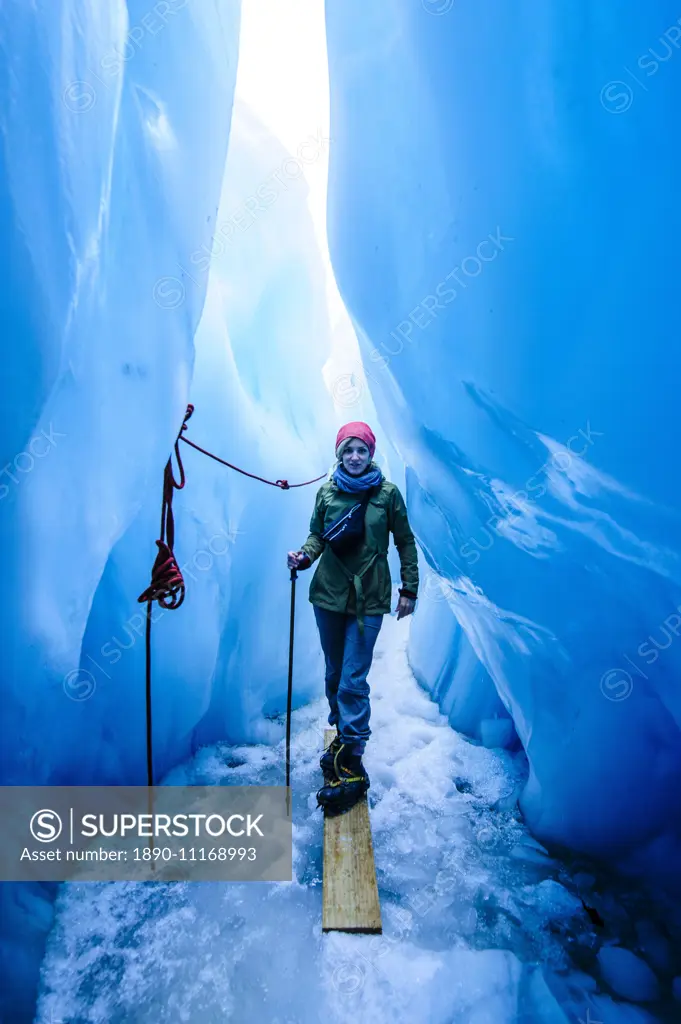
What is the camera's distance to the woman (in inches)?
83.7

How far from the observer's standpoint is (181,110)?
2.45m

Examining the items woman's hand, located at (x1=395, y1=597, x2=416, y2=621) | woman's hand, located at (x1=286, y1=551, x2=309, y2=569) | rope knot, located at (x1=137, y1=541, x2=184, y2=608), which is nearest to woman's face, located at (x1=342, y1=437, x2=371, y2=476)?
woman's hand, located at (x1=286, y1=551, x2=309, y2=569)

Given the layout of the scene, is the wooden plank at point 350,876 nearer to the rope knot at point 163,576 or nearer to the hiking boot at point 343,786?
the hiking boot at point 343,786

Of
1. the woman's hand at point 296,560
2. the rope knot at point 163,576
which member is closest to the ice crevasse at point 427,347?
the rope knot at point 163,576

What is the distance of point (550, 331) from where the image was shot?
2031 millimetres

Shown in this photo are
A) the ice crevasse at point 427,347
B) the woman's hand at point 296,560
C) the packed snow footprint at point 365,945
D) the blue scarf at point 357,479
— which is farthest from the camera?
the blue scarf at point 357,479

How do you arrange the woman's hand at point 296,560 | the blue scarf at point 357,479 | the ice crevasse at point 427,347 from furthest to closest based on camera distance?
the blue scarf at point 357,479 < the woman's hand at point 296,560 < the ice crevasse at point 427,347

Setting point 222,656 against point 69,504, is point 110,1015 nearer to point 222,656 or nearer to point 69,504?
point 69,504

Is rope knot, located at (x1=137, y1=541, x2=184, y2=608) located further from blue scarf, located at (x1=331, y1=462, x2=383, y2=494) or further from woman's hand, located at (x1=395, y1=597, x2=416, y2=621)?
woman's hand, located at (x1=395, y1=597, x2=416, y2=621)

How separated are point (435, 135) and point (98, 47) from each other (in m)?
1.35

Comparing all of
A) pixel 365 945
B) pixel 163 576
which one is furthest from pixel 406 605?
pixel 365 945

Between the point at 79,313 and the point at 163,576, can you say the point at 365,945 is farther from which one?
the point at 79,313

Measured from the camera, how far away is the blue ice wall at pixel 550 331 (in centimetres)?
169

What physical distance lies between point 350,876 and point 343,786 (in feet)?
1.15
